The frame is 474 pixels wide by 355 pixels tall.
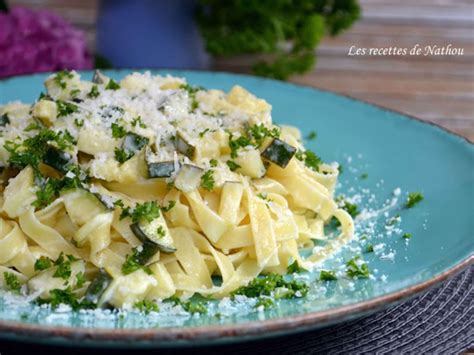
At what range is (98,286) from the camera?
3.25 meters

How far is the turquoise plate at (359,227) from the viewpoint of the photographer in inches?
111

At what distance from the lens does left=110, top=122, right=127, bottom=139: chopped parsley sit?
148 inches

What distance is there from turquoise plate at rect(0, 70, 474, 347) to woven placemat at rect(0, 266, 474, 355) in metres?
0.13

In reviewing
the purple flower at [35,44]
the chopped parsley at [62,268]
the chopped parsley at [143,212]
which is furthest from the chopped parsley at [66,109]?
the purple flower at [35,44]

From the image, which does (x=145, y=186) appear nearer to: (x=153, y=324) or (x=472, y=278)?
(x=153, y=324)

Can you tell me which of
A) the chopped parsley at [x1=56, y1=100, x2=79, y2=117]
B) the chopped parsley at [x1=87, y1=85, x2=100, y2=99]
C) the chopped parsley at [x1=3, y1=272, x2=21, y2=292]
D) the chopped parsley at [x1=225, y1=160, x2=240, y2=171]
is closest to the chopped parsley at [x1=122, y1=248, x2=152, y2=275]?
the chopped parsley at [x1=3, y1=272, x2=21, y2=292]

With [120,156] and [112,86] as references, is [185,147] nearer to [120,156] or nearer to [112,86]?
[120,156]

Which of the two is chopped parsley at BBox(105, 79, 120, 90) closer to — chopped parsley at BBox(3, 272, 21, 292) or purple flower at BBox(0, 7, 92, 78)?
chopped parsley at BBox(3, 272, 21, 292)

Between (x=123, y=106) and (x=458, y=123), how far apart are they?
3.17 meters

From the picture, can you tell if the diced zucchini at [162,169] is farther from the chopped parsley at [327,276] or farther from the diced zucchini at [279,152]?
the chopped parsley at [327,276]

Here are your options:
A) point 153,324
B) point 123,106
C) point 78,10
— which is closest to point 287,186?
point 123,106

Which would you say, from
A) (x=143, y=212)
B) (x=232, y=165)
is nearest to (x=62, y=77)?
(x=232, y=165)

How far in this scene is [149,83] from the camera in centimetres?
434

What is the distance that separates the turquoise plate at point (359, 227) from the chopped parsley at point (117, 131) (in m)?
0.88
